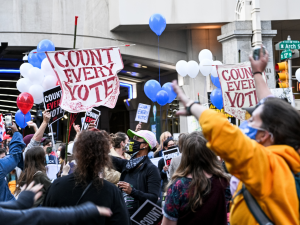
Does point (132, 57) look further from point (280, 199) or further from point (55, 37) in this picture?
point (280, 199)

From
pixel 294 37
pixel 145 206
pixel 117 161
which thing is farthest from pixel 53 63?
pixel 294 37

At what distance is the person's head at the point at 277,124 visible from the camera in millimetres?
2123

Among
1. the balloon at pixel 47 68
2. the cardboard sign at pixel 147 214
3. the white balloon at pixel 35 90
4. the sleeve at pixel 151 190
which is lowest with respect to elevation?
the cardboard sign at pixel 147 214

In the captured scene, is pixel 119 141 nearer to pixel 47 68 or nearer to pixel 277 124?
pixel 277 124

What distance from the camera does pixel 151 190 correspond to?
436 centimetres

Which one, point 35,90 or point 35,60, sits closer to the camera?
point 35,90

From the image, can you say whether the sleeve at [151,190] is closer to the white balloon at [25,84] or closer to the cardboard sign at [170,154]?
the cardboard sign at [170,154]

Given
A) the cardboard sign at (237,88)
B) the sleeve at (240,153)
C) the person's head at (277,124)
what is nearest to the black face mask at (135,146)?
the person's head at (277,124)

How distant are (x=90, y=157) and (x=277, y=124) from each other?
1679mm

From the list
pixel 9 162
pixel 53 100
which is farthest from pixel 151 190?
pixel 53 100

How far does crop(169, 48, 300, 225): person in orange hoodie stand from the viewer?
195 cm

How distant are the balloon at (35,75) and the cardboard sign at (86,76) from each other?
608 cm

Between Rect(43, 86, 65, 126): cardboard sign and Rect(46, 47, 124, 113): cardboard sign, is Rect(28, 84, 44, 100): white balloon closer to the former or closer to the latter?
Rect(43, 86, 65, 126): cardboard sign

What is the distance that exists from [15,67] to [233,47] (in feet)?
46.1
